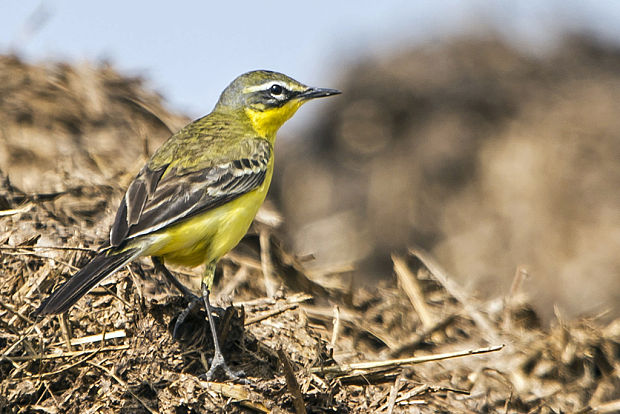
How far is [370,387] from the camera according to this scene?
6.57m

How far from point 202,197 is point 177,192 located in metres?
0.20

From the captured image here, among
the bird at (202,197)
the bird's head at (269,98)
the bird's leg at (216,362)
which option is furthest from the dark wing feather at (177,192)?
the bird's head at (269,98)

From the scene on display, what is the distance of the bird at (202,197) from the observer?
→ 622cm

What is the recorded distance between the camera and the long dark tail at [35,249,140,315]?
5.56 meters

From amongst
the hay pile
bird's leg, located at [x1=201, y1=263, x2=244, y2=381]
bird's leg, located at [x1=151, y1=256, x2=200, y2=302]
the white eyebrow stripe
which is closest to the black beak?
the white eyebrow stripe

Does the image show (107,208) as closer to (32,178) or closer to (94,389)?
(32,178)

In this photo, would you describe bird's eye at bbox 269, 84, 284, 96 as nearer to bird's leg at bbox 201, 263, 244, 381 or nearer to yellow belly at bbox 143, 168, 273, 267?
yellow belly at bbox 143, 168, 273, 267

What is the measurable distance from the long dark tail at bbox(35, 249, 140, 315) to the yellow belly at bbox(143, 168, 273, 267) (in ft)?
0.90

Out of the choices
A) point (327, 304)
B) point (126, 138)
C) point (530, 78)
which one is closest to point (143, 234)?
point (327, 304)

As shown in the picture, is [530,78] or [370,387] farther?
[530,78]

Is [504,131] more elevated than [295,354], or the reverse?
[295,354]

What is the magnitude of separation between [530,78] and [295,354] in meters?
14.3

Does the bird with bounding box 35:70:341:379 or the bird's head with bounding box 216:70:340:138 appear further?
the bird's head with bounding box 216:70:340:138

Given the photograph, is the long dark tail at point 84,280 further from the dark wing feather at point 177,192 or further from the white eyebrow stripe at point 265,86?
the white eyebrow stripe at point 265,86
